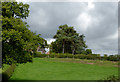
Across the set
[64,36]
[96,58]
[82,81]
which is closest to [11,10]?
[82,81]

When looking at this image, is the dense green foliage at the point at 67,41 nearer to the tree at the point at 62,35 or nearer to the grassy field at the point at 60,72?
the tree at the point at 62,35

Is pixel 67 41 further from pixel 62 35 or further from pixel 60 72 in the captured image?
pixel 60 72

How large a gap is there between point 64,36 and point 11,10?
59714 millimetres

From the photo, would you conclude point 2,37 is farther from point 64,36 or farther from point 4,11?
point 64,36

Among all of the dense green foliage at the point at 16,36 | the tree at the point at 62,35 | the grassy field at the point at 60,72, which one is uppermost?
the tree at the point at 62,35

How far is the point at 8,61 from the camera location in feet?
38.7

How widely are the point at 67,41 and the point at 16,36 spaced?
2542 inches

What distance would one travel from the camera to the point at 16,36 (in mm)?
11312

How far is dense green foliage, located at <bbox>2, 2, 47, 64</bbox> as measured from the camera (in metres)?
11.7

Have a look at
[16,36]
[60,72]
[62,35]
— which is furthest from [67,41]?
[16,36]

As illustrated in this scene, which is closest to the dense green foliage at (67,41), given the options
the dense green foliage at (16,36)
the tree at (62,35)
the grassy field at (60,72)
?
the tree at (62,35)

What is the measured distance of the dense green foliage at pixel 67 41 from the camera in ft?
240

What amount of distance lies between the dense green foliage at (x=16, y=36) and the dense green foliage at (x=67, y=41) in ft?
191

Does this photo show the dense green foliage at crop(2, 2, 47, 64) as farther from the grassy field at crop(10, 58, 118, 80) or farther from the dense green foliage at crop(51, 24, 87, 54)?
the dense green foliage at crop(51, 24, 87, 54)
